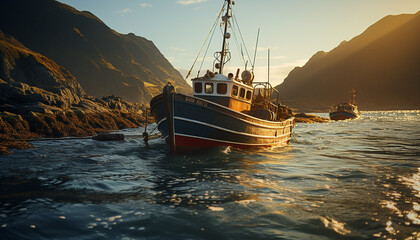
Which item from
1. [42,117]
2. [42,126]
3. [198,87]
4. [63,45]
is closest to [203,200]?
[198,87]

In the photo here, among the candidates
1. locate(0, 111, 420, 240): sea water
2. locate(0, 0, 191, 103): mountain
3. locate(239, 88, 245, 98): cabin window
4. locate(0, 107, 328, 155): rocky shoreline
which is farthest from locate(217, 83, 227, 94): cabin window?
locate(0, 0, 191, 103): mountain

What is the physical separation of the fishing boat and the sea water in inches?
73.4

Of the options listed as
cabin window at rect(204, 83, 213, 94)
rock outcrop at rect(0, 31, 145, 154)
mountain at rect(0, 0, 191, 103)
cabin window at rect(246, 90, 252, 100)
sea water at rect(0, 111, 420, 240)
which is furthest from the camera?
mountain at rect(0, 0, 191, 103)

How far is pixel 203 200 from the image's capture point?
20.1 ft

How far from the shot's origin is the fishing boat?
12.1 m

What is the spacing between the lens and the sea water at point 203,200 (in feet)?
14.8

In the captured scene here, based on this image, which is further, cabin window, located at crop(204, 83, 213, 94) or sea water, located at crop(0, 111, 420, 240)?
cabin window, located at crop(204, 83, 213, 94)

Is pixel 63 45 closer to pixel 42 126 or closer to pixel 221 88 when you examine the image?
pixel 42 126

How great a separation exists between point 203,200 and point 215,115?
6702 mm

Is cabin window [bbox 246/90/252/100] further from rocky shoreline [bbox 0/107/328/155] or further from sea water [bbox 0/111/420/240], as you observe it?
rocky shoreline [bbox 0/107/328/155]

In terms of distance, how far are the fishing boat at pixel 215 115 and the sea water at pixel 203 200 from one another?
6.12ft

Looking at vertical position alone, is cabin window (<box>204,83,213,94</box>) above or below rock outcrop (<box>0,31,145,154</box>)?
above

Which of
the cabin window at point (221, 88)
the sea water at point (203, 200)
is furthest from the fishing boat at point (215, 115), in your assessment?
the sea water at point (203, 200)

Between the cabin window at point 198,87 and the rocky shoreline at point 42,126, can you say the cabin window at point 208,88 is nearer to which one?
the cabin window at point 198,87
